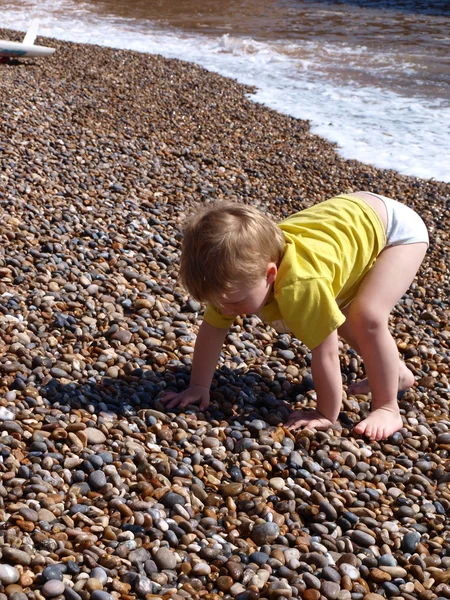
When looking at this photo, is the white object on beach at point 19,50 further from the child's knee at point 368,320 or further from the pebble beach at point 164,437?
the child's knee at point 368,320

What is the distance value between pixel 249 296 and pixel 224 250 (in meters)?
0.25

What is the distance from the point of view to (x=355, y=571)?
2533mm

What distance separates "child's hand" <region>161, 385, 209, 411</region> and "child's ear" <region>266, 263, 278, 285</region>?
0.68 metres

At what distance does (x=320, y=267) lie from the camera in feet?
10.2

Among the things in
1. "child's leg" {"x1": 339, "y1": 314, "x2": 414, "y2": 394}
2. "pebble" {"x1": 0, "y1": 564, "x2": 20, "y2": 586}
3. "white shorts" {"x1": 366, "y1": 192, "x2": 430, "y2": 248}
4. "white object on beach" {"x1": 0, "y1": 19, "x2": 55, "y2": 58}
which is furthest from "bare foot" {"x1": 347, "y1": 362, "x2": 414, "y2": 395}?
"white object on beach" {"x1": 0, "y1": 19, "x2": 55, "y2": 58}

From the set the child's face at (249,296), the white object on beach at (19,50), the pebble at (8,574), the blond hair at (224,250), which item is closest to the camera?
the pebble at (8,574)

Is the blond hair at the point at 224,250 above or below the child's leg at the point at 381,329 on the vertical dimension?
above

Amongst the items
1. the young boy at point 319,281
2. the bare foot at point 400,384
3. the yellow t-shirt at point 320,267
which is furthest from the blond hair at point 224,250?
the bare foot at point 400,384

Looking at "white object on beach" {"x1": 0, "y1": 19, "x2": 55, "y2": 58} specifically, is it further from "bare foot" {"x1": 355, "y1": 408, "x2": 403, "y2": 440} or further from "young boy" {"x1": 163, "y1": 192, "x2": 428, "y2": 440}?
"bare foot" {"x1": 355, "y1": 408, "x2": 403, "y2": 440}

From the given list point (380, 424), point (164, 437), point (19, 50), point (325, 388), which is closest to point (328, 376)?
point (325, 388)

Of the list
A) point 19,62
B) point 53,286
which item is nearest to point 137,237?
point 53,286

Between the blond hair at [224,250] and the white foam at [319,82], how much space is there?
569cm

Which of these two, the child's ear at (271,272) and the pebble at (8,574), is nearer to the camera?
the pebble at (8,574)

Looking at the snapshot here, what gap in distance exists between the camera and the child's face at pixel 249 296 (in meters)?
3.01
